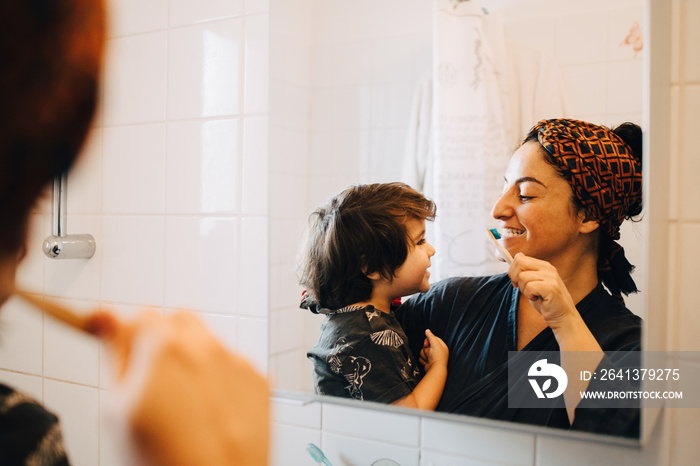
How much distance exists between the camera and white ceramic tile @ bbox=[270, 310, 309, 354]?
0.76 metres

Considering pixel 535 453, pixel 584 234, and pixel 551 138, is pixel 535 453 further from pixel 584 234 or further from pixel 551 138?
pixel 551 138

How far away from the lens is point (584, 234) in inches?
23.7

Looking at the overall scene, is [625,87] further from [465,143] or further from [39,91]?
[39,91]

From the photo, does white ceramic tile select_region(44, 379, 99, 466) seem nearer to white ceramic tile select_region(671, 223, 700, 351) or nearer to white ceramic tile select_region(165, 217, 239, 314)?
white ceramic tile select_region(165, 217, 239, 314)

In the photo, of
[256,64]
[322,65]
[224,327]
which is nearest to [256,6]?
[256,64]

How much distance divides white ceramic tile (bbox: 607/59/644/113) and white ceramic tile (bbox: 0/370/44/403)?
110cm

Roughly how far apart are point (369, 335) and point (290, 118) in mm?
334

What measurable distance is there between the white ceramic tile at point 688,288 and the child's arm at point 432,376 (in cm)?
27

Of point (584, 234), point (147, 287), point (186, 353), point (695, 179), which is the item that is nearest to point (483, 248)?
point (584, 234)

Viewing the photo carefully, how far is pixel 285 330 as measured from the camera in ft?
2.52

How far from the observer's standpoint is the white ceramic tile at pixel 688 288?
0.61m

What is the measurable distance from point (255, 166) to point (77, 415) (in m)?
0.60

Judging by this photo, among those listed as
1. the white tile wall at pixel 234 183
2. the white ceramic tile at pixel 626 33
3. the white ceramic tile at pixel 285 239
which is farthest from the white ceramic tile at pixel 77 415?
the white ceramic tile at pixel 626 33

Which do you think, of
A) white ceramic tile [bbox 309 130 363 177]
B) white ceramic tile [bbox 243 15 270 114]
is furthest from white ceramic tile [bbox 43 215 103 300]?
white ceramic tile [bbox 309 130 363 177]
